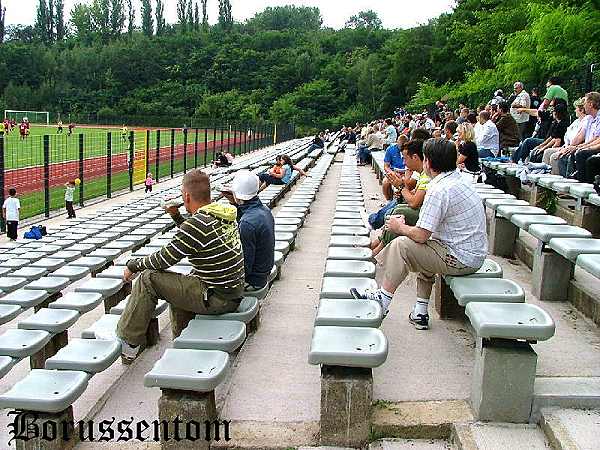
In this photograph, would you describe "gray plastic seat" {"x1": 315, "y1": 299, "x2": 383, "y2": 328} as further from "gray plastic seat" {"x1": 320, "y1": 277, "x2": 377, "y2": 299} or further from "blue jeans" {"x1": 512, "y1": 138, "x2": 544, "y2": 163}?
"blue jeans" {"x1": 512, "y1": 138, "x2": 544, "y2": 163}

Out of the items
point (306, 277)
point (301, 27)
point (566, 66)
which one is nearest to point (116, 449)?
point (306, 277)

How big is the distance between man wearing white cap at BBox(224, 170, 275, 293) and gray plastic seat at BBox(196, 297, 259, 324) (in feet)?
0.97

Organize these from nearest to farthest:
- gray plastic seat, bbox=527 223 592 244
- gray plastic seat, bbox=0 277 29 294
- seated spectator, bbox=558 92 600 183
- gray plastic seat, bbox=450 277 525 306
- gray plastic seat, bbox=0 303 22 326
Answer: gray plastic seat, bbox=450 277 525 306
gray plastic seat, bbox=527 223 592 244
gray plastic seat, bbox=0 303 22 326
gray plastic seat, bbox=0 277 29 294
seated spectator, bbox=558 92 600 183

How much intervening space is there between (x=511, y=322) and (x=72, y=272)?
179 inches

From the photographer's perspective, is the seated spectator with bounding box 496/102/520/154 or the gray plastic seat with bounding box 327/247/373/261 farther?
the seated spectator with bounding box 496/102/520/154

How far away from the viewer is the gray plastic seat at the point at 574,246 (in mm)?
4164

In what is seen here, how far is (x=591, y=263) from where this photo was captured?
3.80 metres

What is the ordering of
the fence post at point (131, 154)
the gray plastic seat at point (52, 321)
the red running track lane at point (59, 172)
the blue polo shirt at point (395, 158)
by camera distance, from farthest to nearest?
the red running track lane at point (59, 172), the fence post at point (131, 154), the blue polo shirt at point (395, 158), the gray plastic seat at point (52, 321)

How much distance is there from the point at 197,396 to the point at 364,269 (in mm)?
2073

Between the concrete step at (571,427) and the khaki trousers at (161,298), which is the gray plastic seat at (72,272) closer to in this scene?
the khaki trousers at (161,298)

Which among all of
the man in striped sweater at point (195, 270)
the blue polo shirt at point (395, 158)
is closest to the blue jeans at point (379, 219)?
the blue polo shirt at point (395, 158)

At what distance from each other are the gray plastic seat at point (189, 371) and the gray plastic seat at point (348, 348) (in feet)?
1.54

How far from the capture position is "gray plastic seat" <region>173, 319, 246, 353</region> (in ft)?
12.0

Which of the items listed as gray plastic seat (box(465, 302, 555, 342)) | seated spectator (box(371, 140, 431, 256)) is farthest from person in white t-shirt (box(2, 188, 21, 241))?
gray plastic seat (box(465, 302, 555, 342))
